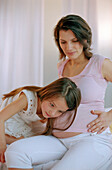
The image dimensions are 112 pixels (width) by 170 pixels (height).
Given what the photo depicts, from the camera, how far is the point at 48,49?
2.79 meters

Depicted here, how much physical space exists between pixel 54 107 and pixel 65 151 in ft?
0.73

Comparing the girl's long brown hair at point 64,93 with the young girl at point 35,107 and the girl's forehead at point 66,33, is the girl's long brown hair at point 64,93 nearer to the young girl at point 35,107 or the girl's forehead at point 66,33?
the young girl at point 35,107

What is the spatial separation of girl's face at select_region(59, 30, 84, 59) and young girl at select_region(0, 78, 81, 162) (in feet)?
0.56

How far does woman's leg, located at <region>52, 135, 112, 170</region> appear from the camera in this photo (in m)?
1.01

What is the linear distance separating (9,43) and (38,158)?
2.09m

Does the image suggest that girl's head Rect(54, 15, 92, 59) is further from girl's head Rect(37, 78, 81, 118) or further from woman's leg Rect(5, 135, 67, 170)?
woman's leg Rect(5, 135, 67, 170)

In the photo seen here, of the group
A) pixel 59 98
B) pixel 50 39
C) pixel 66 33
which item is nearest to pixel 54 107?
pixel 59 98

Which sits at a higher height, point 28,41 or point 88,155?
point 28,41

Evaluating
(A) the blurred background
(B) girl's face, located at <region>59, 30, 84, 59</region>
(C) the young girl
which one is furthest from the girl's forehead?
Answer: (A) the blurred background

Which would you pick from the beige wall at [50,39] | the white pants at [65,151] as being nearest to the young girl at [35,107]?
the white pants at [65,151]

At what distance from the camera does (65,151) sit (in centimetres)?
116

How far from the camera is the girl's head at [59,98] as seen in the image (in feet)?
3.86

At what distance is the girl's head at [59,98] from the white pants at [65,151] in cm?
14

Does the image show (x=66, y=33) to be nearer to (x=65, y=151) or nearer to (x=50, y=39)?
(x=65, y=151)
